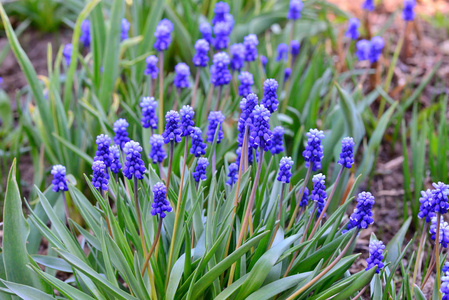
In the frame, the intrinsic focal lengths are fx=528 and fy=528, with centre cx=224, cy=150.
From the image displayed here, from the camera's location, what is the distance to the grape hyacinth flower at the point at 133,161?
1742mm

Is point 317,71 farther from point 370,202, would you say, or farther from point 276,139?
point 370,202

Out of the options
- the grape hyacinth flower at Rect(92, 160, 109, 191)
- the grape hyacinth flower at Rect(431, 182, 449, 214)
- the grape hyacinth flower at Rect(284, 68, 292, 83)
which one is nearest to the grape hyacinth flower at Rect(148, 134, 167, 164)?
the grape hyacinth flower at Rect(92, 160, 109, 191)

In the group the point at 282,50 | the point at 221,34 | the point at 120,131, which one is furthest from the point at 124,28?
the point at 120,131

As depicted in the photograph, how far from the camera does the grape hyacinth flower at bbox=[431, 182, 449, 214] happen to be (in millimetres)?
1745

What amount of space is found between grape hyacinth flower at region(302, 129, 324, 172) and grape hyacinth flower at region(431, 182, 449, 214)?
0.40m

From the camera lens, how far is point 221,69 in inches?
103

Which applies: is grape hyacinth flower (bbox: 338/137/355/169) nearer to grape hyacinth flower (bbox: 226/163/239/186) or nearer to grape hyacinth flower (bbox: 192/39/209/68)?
grape hyacinth flower (bbox: 226/163/239/186)

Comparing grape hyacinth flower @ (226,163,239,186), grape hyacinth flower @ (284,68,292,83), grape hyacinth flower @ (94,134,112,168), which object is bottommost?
grape hyacinth flower @ (226,163,239,186)

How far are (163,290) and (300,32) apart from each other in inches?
123

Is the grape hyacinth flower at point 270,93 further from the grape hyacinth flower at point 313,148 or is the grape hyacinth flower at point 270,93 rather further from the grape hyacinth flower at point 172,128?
the grape hyacinth flower at point 172,128

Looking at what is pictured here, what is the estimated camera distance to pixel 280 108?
3422 millimetres

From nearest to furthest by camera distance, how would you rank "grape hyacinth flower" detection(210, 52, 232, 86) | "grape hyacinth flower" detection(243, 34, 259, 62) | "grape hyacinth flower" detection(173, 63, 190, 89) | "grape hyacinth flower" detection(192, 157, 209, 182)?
1. "grape hyacinth flower" detection(192, 157, 209, 182)
2. "grape hyacinth flower" detection(210, 52, 232, 86)
3. "grape hyacinth flower" detection(173, 63, 190, 89)
4. "grape hyacinth flower" detection(243, 34, 259, 62)

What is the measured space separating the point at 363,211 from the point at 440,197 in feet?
0.84

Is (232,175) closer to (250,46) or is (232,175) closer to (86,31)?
(250,46)
